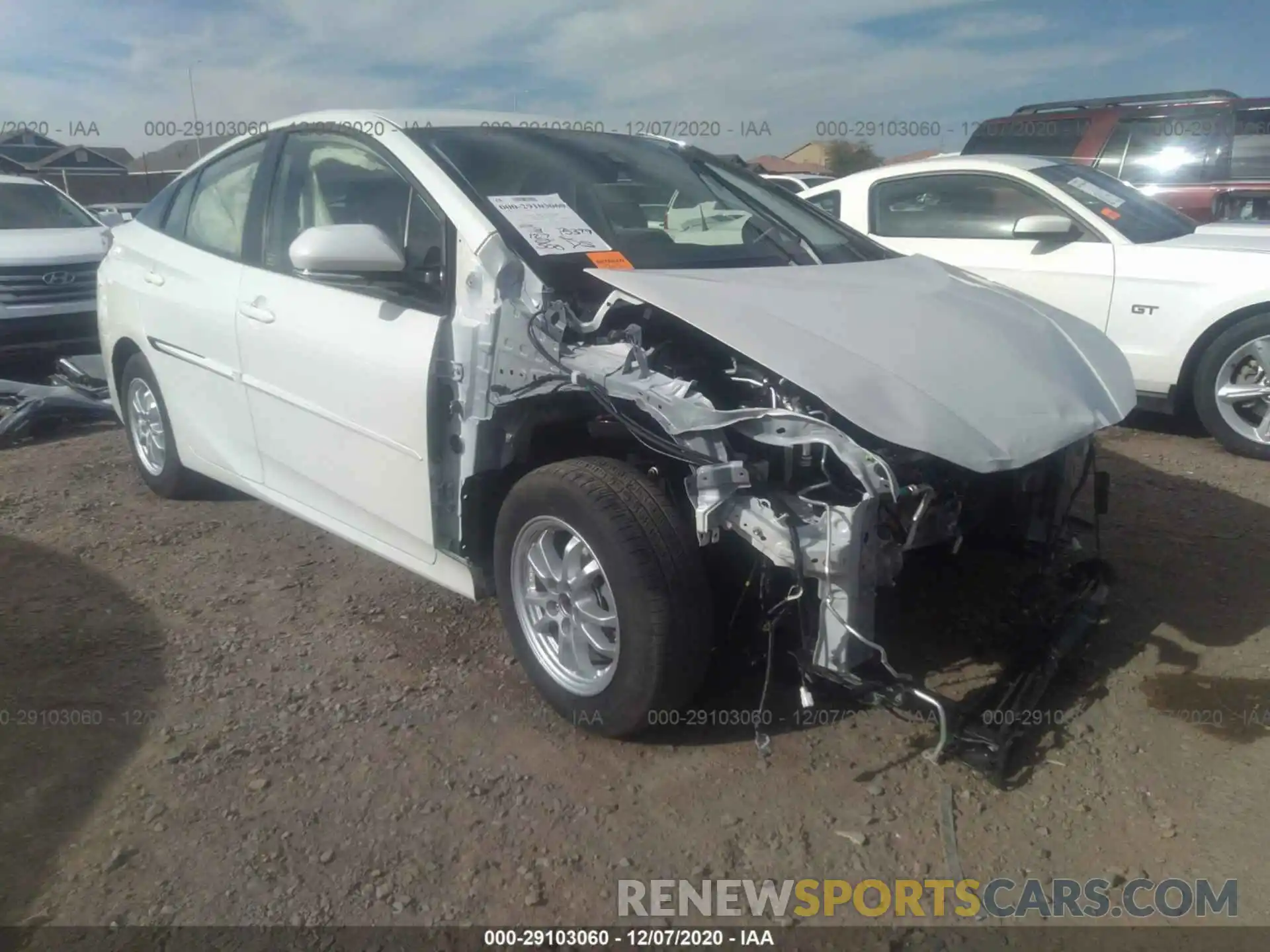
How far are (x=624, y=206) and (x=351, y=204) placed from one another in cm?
98

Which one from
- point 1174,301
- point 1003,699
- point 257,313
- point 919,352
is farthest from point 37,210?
point 1003,699

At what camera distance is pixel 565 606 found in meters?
2.86

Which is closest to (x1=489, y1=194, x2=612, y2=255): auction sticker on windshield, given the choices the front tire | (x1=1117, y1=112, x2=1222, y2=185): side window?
the front tire

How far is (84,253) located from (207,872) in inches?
299

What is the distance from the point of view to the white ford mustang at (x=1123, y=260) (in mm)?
5297

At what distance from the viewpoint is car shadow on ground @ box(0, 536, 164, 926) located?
98.4 inches

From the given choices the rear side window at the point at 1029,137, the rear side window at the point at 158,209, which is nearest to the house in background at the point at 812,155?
the rear side window at the point at 1029,137

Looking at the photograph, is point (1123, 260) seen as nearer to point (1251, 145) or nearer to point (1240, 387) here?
point (1240, 387)

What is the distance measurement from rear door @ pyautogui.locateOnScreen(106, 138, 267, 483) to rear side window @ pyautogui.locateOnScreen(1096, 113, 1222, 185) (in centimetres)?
672

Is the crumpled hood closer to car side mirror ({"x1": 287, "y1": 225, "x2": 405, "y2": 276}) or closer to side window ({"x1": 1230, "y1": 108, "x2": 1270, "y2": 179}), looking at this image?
car side mirror ({"x1": 287, "y1": 225, "x2": 405, "y2": 276})

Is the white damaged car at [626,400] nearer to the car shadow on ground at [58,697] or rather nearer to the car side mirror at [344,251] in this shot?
Result: the car side mirror at [344,251]

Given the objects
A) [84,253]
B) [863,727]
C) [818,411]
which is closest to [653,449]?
[818,411]

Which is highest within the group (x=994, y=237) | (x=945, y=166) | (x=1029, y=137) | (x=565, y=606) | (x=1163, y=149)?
(x=1029, y=137)

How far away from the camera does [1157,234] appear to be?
5742mm
